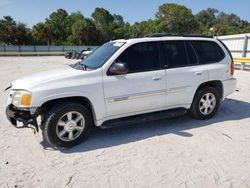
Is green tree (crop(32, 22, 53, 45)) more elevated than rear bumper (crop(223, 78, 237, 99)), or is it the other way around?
green tree (crop(32, 22, 53, 45))

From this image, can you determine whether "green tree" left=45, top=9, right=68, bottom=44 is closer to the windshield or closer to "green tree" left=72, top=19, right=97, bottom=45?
"green tree" left=72, top=19, right=97, bottom=45

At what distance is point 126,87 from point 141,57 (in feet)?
2.34

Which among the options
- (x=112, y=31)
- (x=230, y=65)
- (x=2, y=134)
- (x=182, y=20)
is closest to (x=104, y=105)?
(x=2, y=134)

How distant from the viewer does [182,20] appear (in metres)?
65.1

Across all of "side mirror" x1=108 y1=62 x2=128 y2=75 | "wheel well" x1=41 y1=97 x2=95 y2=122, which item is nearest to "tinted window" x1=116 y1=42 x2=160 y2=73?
"side mirror" x1=108 y1=62 x2=128 y2=75

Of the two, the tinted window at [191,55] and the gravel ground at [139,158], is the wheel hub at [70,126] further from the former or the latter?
the tinted window at [191,55]

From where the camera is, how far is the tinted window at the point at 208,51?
563cm

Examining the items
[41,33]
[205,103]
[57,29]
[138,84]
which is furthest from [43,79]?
[57,29]

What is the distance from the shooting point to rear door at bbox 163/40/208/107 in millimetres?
5152

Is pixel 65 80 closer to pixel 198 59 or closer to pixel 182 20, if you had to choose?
pixel 198 59

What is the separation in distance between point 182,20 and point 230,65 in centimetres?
6301

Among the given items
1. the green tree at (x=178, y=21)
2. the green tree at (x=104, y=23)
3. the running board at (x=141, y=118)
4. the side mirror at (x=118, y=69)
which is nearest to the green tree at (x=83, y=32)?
the green tree at (x=104, y=23)

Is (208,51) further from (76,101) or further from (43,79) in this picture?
(43,79)

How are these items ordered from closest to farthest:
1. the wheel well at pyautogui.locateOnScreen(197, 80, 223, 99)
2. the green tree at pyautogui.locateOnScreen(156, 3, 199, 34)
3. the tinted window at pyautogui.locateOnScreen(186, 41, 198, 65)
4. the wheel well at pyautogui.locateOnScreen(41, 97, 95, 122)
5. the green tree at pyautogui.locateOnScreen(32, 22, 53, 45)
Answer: the wheel well at pyautogui.locateOnScreen(41, 97, 95, 122)
the tinted window at pyautogui.locateOnScreen(186, 41, 198, 65)
the wheel well at pyautogui.locateOnScreen(197, 80, 223, 99)
the green tree at pyautogui.locateOnScreen(32, 22, 53, 45)
the green tree at pyautogui.locateOnScreen(156, 3, 199, 34)
